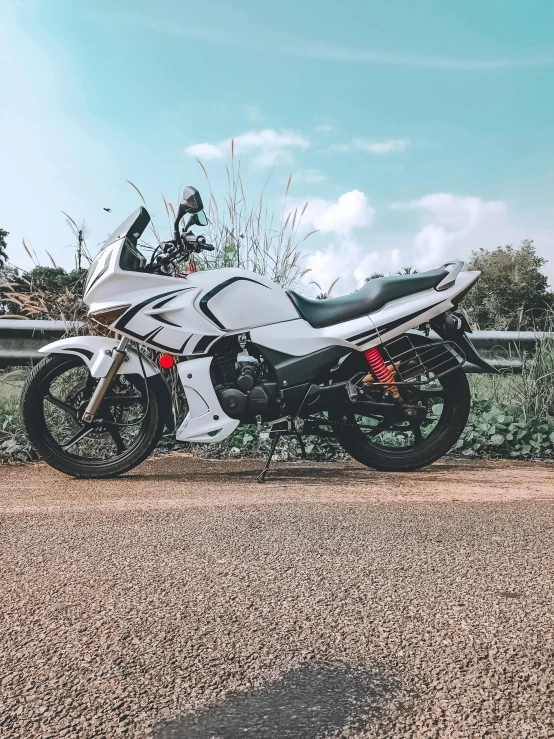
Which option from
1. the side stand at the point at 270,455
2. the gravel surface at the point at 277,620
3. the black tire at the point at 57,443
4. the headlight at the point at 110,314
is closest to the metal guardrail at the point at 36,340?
the black tire at the point at 57,443

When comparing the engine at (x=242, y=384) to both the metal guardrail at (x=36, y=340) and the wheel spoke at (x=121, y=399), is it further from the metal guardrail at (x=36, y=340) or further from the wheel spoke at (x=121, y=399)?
the metal guardrail at (x=36, y=340)

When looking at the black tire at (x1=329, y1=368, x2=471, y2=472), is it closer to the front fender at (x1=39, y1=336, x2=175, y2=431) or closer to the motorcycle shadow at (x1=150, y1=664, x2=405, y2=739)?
the front fender at (x1=39, y1=336, x2=175, y2=431)

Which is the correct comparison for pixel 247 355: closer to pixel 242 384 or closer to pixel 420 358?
pixel 242 384

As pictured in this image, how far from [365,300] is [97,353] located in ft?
4.92

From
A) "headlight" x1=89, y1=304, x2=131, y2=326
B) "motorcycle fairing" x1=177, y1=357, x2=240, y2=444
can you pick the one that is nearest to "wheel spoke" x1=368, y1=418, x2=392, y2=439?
"motorcycle fairing" x1=177, y1=357, x2=240, y2=444

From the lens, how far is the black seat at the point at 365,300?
376 cm

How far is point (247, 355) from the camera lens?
3.76m

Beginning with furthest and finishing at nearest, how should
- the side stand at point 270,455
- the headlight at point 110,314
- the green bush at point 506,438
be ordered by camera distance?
1. the green bush at point 506,438
2. the headlight at point 110,314
3. the side stand at point 270,455

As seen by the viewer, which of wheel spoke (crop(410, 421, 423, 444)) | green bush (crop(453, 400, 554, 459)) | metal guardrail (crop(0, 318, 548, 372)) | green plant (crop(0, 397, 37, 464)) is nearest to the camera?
wheel spoke (crop(410, 421, 423, 444))

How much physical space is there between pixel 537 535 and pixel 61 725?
1794 mm

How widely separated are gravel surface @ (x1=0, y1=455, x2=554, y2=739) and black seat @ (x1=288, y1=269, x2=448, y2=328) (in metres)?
1.18

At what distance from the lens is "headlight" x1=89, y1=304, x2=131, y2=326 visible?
12.1 feet

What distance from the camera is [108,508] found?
2.91m

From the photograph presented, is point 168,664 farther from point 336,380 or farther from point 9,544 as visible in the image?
point 336,380
